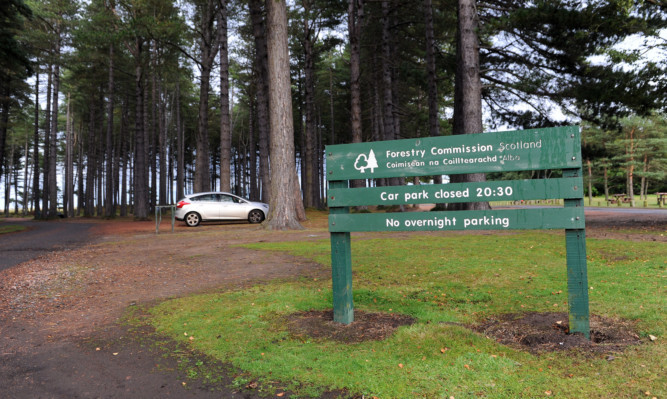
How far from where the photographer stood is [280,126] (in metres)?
13.7

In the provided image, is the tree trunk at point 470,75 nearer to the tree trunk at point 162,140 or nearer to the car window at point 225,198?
the car window at point 225,198

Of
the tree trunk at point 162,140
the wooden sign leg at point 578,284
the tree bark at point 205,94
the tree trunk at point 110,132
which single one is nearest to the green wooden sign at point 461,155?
the wooden sign leg at point 578,284

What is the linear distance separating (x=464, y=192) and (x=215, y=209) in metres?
16.6

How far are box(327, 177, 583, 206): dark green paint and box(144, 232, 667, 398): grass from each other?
123cm

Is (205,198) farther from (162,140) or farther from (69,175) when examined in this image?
(69,175)

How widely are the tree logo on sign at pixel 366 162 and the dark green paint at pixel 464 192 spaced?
0.22m

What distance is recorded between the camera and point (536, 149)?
139 inches

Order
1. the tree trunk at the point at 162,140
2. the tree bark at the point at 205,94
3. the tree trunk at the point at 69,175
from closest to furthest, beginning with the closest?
the tree bark at the point at 205,94 → the tree trunk at the point at 162,140 → the tree trunk at the point at 69,175

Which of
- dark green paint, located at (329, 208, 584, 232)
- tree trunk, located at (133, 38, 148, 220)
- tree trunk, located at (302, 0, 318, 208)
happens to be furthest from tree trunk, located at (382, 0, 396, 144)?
dark green paint, located at (329, 208, 584, 232)

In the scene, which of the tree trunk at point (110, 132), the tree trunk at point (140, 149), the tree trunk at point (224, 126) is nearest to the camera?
the tree trunk at point (224, 126)

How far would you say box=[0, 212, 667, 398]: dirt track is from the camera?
2951 millimetres

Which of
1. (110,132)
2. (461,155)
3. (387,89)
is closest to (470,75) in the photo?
(387,89)

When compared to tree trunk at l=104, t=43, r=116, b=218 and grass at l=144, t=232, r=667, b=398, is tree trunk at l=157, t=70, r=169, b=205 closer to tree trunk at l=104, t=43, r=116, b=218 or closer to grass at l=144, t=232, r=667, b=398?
tree trunk at l=104, t=43, r=116, b=218

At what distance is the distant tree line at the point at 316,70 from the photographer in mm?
12695
